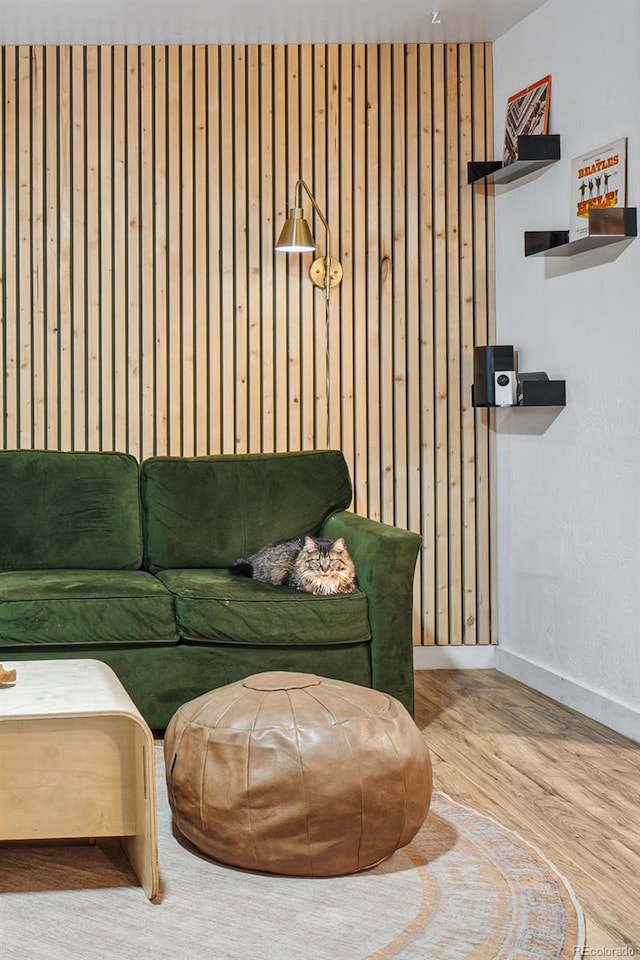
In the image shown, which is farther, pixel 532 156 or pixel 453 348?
pixel 453 348

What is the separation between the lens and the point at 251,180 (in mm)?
4938

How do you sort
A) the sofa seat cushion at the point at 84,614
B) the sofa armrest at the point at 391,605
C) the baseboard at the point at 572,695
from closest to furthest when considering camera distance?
the sofa seat cushion at the point at 84,614 < the sofa armrest at the point at 391,605 < the baseboard at the point at 572,695

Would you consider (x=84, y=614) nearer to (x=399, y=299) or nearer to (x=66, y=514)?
(x=66, y=514)

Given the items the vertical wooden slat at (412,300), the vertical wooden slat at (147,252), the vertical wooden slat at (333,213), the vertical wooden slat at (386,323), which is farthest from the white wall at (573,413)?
the vertical wooden slat at (147,252)

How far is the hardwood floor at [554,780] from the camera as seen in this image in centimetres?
242

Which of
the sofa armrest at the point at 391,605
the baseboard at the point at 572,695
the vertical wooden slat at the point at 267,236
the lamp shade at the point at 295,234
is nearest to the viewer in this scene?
the sofa armrest at the point at 391,605

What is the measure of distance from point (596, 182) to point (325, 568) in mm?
1872

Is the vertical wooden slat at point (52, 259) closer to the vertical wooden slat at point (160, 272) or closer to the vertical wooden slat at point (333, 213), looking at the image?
the vertical wooden slat at point (160, 272)

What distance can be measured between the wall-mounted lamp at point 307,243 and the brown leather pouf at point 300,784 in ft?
8.51

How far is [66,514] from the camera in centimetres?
425

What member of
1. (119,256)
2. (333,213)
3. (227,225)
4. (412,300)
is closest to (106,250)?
(119,256)

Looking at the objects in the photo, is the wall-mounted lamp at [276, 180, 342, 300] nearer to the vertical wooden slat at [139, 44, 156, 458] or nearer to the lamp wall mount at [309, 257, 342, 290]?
the lamp wall mount at [309, 257, 342, 290]

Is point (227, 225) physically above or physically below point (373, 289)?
above

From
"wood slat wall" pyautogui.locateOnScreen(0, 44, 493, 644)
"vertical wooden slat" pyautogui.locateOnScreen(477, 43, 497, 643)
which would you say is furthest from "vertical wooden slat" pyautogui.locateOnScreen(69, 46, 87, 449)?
"vertical wooden slat" pyautogui.locateOnScreen(477, 43, 497, 643)
